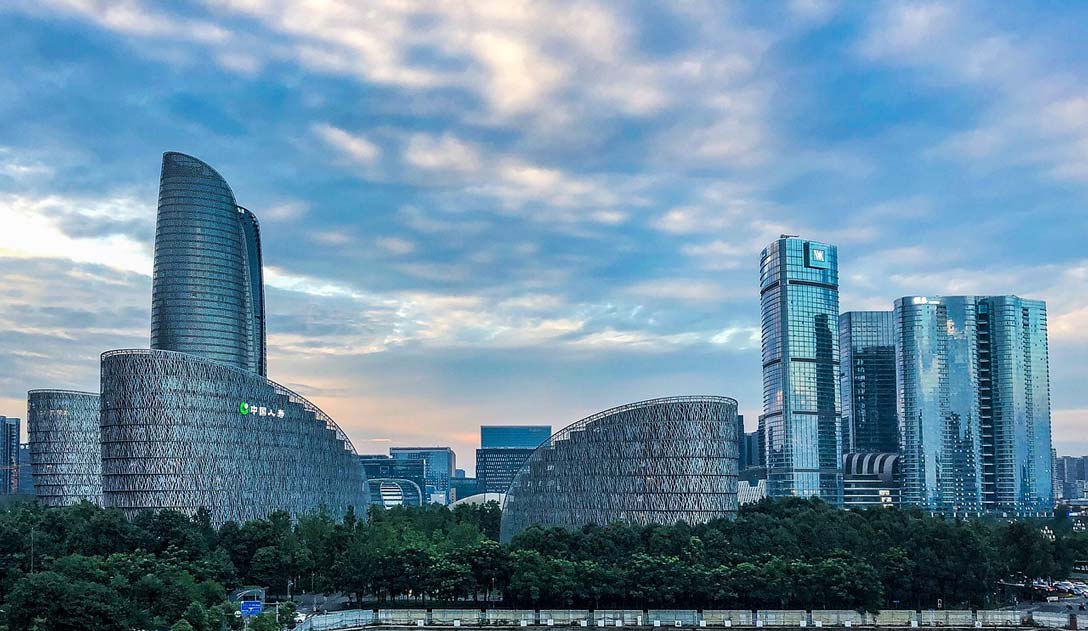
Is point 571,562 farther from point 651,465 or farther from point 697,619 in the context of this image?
point 651,465

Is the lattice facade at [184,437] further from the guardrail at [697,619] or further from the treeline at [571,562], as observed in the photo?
the guardrail at [697,619]

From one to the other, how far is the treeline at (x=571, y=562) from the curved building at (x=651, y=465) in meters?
12.2

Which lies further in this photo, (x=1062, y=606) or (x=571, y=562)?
(x=1062, y=606)

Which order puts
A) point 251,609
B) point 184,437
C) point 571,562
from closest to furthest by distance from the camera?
point 251,609, point 571,562, point 184,437

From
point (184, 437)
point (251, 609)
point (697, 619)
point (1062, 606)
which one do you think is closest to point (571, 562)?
point (697, 619)

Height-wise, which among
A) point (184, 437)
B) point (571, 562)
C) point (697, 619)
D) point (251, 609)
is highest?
point (184, 437)

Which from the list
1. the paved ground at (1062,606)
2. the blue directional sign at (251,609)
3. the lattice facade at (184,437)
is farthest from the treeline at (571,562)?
the lattice facade at (184,437)

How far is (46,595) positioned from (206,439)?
3218 inches

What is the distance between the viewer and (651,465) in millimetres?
159625

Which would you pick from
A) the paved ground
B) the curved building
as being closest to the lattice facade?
the curved building

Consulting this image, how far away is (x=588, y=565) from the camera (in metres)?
123

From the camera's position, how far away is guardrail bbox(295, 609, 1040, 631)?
11631 centimetres

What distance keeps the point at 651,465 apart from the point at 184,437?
245 feet

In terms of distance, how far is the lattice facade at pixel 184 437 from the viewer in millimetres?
164000
